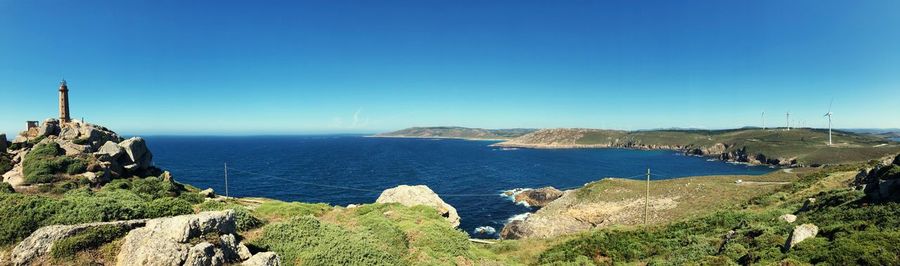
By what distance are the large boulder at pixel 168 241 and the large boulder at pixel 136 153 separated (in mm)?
37824

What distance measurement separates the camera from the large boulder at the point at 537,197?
72.5 m

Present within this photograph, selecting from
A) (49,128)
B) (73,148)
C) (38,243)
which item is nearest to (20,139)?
(49,128)

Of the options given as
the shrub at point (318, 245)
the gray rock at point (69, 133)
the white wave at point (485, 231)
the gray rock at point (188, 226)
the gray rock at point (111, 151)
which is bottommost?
the white wave at point (485, 231)

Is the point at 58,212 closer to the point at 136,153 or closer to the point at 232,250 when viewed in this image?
the point at 232,250

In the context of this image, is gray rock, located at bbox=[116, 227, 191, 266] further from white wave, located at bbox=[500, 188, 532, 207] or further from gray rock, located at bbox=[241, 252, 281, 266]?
white wave, located at bbox=[500, 188, 532, 207]

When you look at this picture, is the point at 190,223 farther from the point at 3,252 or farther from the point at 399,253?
the point at 399,253

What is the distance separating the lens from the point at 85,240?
12000 mm

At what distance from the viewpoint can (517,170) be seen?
4966 inches

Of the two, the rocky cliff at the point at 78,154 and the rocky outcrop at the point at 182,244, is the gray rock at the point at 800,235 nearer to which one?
the rocky outcrop at the point at 182,244

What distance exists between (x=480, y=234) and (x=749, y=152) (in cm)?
16525

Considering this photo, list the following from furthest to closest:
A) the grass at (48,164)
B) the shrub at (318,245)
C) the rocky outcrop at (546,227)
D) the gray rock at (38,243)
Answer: the rocky outcrop at (546,227)
the grass at (48,164)
the shrub at (318,245)
the gray rock at (38,243)

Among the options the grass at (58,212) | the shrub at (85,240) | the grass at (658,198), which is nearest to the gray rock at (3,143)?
the grass at (58,212)

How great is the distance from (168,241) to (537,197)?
6875 cm

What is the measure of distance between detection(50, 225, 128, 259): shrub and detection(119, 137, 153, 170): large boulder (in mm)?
37105
